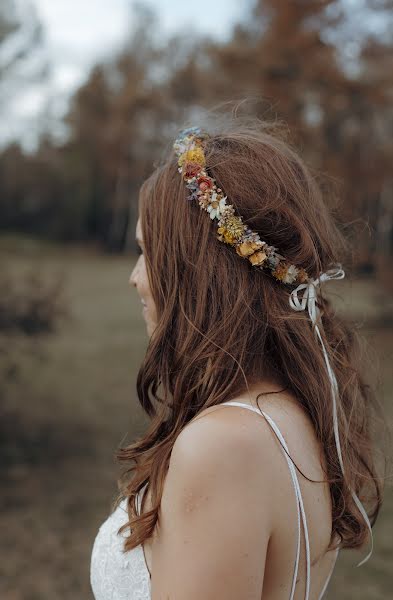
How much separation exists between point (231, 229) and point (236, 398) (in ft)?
1.28

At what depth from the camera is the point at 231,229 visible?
1.52 m

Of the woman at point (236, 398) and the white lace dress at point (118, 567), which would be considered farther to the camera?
the white lace dress at point (118, 567)

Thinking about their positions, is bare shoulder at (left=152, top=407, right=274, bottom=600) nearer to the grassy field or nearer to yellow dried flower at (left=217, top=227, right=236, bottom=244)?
yellow dried flower at (left=217, top=227, right=236, bottom=244)

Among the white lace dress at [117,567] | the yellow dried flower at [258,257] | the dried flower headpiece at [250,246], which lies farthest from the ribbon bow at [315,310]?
the white lace dress at [117,567]

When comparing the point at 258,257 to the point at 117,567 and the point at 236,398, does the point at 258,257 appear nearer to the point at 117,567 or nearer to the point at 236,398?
the point at 236,398

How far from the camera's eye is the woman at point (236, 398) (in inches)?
49.1

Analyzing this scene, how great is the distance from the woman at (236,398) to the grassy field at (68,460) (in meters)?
0.70

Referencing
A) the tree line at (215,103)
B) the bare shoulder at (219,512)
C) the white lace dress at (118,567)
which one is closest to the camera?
the bare shoulder at (219,512)

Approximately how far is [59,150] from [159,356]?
34.8m

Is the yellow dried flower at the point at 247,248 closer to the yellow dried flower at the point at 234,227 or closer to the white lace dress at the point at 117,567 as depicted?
the yellow dried flower at the point at 234,227

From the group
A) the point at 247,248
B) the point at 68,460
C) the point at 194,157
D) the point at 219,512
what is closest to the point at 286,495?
the point at 219,512

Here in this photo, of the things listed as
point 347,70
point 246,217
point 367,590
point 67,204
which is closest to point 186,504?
point 246,217

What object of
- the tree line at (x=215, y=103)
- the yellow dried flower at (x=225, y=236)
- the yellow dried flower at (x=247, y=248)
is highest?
the tree line at (x=215, y=103)

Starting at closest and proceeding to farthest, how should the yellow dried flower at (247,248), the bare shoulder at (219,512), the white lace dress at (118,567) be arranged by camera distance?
the bare shoulder at (219,512), the yellow dried flower at (247,248), the white lace dress at (118,567)
